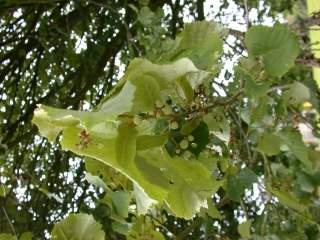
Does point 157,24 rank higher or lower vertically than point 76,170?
higher

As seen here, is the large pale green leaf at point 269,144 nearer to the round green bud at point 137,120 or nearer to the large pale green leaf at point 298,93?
the large pale green leaf at point 298,93

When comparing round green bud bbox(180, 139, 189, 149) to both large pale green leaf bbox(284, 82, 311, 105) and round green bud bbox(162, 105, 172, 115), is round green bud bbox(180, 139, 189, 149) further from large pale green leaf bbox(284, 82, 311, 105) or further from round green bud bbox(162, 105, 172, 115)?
large pale green leaf bbox(284, 82, 311, 105)

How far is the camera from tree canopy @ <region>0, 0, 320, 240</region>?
371mm

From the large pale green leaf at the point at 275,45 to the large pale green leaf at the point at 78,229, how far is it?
0.69 ft

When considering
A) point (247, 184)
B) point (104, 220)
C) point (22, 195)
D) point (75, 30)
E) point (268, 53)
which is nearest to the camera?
point (268, 53)

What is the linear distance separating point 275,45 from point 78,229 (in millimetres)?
241

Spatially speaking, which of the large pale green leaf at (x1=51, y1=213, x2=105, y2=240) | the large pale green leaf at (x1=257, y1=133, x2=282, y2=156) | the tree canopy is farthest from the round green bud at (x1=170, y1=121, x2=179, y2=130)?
the large pale green leaf at (x1=257, y1=133, x2=282, y2=156)

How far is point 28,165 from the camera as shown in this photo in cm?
168

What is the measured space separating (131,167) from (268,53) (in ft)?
0.56

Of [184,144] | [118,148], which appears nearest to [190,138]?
[184,144]

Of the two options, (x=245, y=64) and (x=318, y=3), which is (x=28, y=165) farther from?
(x=245, y=64)

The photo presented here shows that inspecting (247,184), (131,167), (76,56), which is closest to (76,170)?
(76,56)

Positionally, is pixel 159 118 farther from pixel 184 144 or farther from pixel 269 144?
pixel 269 144

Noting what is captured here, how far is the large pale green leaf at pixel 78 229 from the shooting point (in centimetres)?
53
